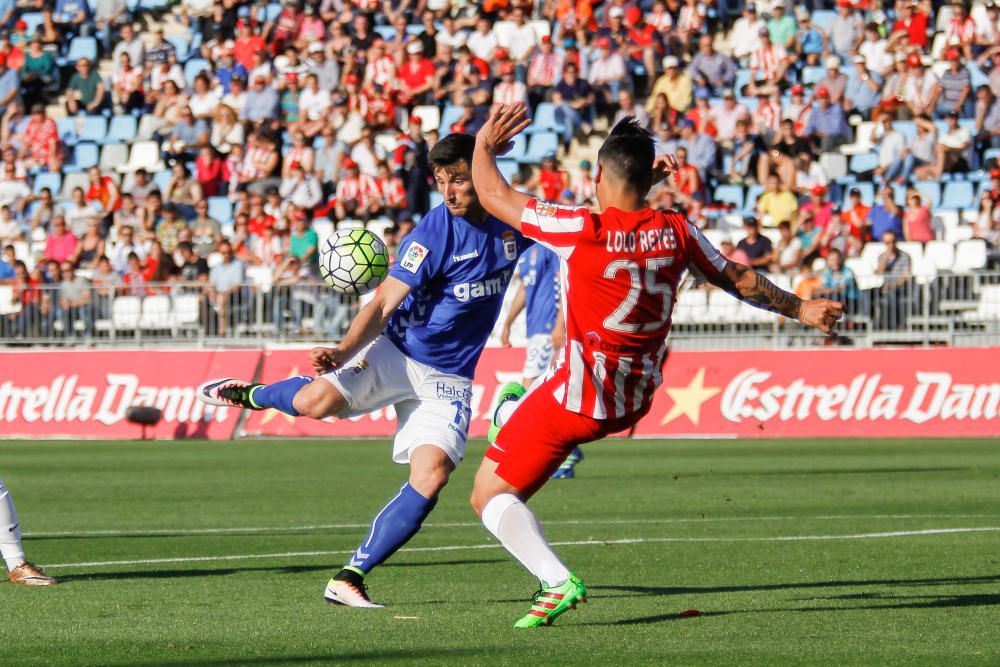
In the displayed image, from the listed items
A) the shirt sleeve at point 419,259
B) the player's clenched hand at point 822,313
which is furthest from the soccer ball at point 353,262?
the player's clenched hand at point 822,313

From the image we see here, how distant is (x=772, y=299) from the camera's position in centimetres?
754

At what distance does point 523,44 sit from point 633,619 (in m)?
23.4

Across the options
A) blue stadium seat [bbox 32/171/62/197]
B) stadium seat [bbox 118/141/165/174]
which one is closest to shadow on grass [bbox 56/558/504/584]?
stadium seat [bbox 118/141/165/174]

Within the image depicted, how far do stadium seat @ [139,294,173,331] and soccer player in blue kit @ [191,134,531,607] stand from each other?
16802mm

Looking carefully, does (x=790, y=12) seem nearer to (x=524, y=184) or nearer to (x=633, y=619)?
(x=524, y=184)

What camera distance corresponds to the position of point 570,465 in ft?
56.7

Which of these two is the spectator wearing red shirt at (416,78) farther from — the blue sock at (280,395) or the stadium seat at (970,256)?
the blue sock at (280,395)

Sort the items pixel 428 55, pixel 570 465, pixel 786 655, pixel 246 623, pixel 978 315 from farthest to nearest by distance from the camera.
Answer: pixel 428 55 → pixel 978 315 → pixel 570 465 → pixel 246 623 → pixel 786 655

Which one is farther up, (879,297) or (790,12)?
A: (790,12)

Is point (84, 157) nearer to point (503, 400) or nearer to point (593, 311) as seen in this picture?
point (503, 400)

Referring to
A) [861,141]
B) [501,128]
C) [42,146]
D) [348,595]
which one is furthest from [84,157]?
[501,128]

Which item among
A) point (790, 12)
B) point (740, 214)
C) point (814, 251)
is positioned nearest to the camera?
point (814, 251)

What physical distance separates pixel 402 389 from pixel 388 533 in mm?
861

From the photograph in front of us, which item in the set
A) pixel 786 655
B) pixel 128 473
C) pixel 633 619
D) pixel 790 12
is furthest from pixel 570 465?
pixel 790 12
